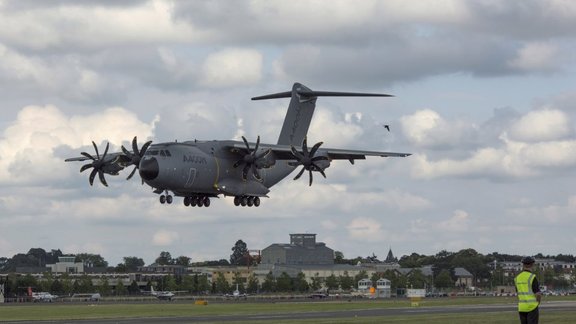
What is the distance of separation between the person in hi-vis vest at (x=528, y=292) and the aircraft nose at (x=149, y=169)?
4210 centimetres

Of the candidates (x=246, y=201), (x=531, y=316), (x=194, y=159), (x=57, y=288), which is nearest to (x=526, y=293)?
(x=531, y=316)

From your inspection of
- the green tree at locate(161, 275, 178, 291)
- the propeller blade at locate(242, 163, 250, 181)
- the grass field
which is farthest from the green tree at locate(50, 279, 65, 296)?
the propeller blade at locate(242, 163, 250, 181)

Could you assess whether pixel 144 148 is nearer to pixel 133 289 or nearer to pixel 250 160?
pixel 250 160

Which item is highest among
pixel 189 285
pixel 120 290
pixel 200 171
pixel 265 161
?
pixel 265 161

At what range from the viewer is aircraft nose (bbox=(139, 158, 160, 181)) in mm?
65750

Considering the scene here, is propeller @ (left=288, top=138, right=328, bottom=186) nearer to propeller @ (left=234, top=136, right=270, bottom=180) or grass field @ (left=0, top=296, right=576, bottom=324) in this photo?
propeller @ (left=234, top=136, right=270, bottom=180)

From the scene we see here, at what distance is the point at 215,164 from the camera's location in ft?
233

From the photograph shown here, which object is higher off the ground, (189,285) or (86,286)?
(189,285)

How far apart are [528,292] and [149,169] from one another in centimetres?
4252

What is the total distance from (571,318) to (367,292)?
122 m

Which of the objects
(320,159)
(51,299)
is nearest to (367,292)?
(51,299)

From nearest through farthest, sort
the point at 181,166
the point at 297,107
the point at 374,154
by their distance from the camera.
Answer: the point at 181,166 → the point at 374,154 → the point at 297,107

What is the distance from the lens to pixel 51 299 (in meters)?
137

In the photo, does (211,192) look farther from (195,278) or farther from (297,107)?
(195,278)
